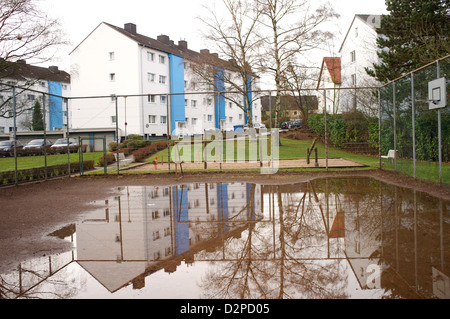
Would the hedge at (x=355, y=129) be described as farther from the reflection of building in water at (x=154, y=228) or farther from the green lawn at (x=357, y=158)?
the reflection of building in water at (x=154, y=228)

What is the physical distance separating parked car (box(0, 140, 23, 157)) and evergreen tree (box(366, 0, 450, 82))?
15254 mm

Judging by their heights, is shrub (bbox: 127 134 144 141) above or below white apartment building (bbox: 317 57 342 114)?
below

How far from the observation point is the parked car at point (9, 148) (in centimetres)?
1153

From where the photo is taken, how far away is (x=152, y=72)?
129 ft

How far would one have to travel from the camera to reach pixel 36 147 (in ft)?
42.0

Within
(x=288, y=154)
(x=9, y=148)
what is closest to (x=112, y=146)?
(x=288, y=154)

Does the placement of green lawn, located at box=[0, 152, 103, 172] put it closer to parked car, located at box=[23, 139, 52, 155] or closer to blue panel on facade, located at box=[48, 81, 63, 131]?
parked car, located at box=[23, 139, 52, 155]

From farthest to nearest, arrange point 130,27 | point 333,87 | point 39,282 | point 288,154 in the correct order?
1. point 130,27
2. point 333,87
3. point 288,154
4. point 39,282

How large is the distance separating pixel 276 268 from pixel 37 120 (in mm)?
11246

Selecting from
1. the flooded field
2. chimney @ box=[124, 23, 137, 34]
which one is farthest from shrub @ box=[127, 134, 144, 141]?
chimney @ box=[124, 23, 137, 34]

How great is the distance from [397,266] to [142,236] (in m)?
3.47

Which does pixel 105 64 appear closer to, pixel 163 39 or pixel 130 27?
pixel 130 27

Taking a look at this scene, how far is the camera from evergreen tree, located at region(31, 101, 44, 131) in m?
12.7

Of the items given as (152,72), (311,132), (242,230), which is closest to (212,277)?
(242,230)
